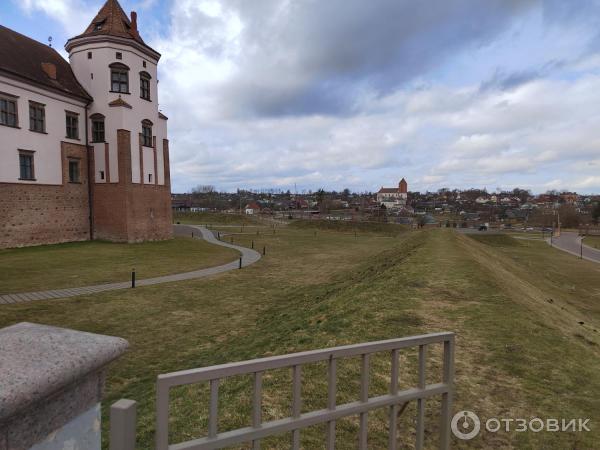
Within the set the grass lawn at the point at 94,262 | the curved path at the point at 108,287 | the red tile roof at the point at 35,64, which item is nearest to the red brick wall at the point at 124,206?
the grass lawn at the point at 94,262

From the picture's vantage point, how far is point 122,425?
76.0 inches

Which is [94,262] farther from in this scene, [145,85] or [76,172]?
[145,85]

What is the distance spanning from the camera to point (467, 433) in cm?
405

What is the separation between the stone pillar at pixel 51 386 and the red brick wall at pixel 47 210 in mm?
28205

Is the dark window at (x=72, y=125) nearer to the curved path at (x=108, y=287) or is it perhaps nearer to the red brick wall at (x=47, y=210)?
the red brick wall at (x=47, y=210)

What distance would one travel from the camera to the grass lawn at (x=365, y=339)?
4512 millimetres

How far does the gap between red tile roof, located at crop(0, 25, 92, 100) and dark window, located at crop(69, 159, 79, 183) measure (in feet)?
16.2

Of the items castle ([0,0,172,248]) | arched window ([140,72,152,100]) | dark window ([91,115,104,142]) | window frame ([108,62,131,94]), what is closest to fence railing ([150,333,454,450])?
castle ([0,0,172,248])

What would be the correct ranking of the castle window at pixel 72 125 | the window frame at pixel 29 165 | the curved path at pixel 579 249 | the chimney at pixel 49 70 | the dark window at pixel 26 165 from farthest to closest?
the curved path at pixel 579 249 < the castle window at pixel 72 125 < the chimney at pixel 49 70 < the dark window at pixel 26 165 < the window frame at pixel 29 165

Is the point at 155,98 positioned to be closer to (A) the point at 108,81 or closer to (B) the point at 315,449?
(A) the point at 108,81

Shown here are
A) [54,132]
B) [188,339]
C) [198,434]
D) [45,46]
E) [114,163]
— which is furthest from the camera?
[45,46]

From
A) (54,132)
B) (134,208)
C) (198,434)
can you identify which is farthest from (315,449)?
(54,132)

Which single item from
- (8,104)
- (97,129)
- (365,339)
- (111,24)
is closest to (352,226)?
(97,129)

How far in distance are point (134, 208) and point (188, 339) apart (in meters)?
22.2
